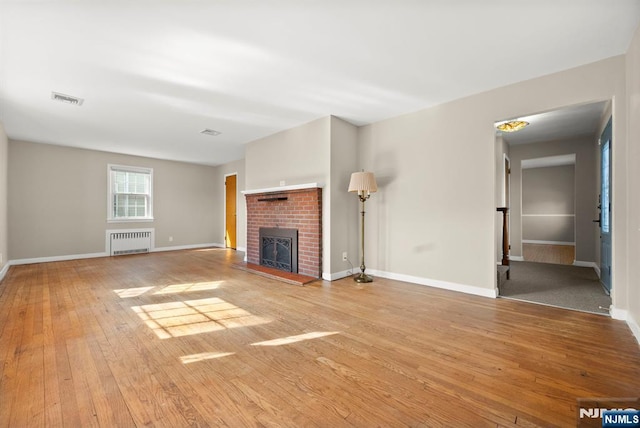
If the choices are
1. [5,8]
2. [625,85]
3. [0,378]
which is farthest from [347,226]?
[5,8]

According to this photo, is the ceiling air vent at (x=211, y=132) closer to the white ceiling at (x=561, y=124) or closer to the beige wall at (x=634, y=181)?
the white ceiling at (x=561, y=124)

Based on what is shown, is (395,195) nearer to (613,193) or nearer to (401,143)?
(401,143)

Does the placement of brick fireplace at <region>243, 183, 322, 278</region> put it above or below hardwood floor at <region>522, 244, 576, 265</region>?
above

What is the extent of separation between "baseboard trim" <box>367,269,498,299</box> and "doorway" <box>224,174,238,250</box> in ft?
15.3

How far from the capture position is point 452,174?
3600mm

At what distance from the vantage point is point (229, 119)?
433 centimetres

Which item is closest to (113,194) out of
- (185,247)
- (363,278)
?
(185,247)

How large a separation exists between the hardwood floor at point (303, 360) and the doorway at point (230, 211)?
4.39 meters

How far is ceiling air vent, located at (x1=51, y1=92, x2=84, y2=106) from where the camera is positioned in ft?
10.9

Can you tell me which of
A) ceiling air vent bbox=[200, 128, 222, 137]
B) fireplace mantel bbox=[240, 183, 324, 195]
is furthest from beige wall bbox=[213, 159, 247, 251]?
ceiling air vent bbox=[200, 128, 222, 137]

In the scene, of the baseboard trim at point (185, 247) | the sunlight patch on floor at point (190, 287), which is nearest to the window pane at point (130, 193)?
the baseboard trim at point (185, 247)

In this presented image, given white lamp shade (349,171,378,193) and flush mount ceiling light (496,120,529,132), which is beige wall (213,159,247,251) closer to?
white lamp shade (349,171,378,193)

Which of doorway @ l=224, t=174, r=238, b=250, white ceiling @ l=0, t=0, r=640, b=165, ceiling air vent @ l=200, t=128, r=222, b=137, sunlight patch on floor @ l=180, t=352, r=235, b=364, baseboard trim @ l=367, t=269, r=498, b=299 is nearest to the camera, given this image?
sunlight patch on floor @ l=180, t=352, r=235, b=364

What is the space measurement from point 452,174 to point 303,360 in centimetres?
298
